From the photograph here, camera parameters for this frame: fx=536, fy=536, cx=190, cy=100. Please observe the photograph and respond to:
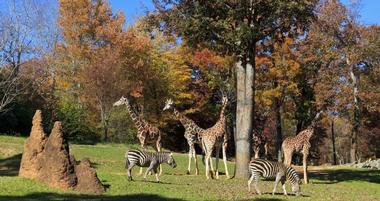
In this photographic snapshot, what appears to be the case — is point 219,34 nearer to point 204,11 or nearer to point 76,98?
point 204,11

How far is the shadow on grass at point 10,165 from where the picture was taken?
25136mm

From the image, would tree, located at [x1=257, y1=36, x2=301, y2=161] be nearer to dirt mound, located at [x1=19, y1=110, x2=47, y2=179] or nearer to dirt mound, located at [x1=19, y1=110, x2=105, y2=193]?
dirt mound, located at [x1=19, y1=110, x2=47, y2=179]

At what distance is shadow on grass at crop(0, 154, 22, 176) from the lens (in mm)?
25136

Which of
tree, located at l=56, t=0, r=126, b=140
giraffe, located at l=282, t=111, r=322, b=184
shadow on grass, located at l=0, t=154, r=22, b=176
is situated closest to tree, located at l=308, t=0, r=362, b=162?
tree, located at l=56, t=0, r=126, b=140

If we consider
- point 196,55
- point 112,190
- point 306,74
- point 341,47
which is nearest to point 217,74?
point 196,55

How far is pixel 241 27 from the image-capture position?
23906 millimetres

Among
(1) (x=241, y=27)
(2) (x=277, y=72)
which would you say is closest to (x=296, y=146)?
(1) (x=241, y=27)

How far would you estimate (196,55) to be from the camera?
49.9 meters

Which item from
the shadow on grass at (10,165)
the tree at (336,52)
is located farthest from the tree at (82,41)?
the shadow on grass at (10,165)

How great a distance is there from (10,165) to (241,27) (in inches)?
→ 549

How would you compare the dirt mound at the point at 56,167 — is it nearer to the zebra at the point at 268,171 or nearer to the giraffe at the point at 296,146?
the zebra at the point at 268,171

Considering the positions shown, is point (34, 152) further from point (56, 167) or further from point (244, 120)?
point (244, 120)

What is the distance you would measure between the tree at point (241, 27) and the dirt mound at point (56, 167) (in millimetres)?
9786

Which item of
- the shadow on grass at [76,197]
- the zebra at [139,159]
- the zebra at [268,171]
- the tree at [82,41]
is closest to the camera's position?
the shadow on grass at [76,197]
